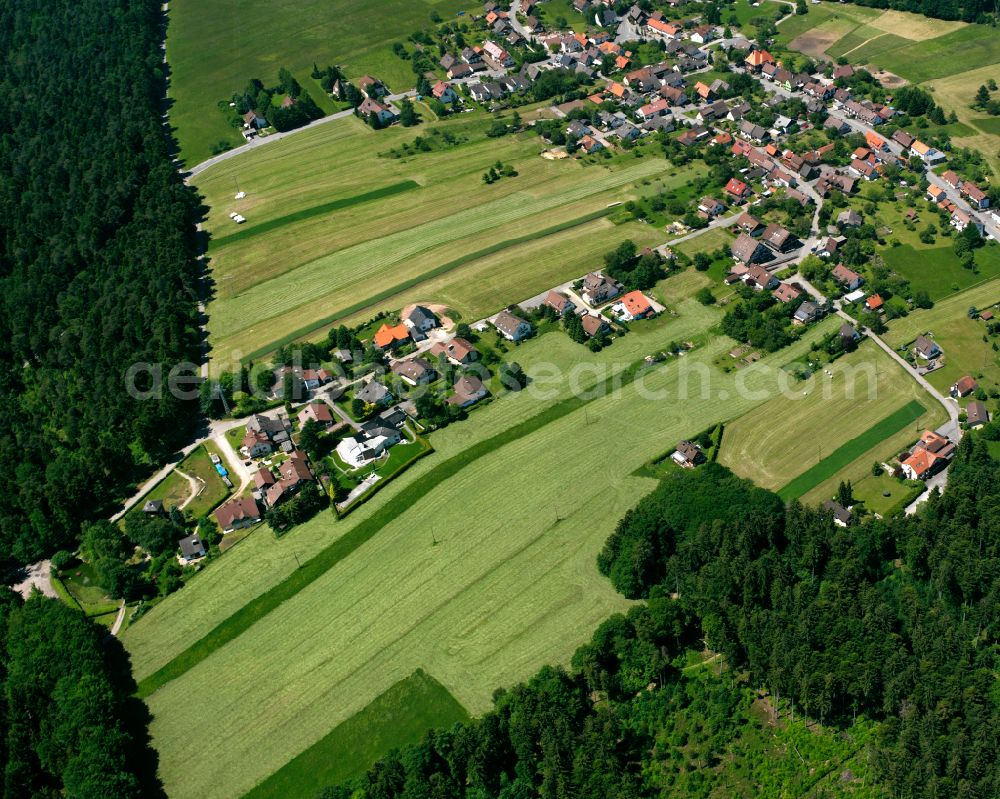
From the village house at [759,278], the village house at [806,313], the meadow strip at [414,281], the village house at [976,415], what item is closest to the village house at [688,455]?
the village house at [806,313]

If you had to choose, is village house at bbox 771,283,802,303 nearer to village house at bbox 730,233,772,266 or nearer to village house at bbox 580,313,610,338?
village house at bbox 730,233,772,266

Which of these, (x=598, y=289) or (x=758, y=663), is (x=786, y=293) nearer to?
(x=598, y=289)

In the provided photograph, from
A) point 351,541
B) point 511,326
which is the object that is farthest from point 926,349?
point 351,541

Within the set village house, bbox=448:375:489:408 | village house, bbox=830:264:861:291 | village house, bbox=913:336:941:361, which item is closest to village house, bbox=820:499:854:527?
village house, bbox=913:336:941:361

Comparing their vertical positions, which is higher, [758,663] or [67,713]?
[67,713]

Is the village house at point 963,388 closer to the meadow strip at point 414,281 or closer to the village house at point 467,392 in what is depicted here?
the village house at point 467,392

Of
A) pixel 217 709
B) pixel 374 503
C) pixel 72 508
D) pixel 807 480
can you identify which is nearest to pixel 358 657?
pixel 217 709
